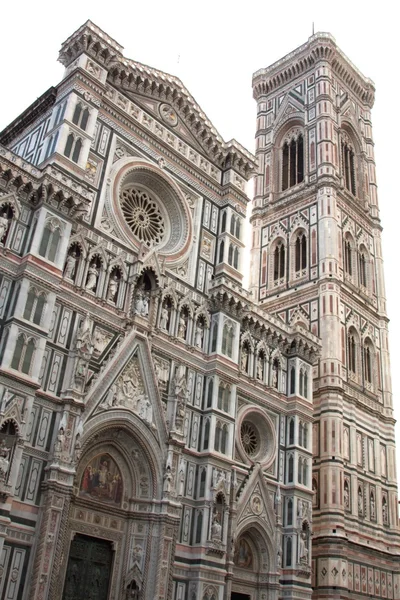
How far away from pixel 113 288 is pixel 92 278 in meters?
0.91

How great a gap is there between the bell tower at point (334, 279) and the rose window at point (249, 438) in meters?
1.74

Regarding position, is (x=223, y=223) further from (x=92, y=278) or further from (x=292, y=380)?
(x=92, y=278)

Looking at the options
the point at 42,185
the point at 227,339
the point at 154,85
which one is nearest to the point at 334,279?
the point at 227,339

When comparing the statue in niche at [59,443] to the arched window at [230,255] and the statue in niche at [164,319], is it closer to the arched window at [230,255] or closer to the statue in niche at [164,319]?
the statue in niche at [164,319]

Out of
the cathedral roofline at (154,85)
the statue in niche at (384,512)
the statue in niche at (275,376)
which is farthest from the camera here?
the statue in niche at (384,512)

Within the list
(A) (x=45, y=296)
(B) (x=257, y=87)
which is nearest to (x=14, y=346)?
(A) (x=45, y=296)

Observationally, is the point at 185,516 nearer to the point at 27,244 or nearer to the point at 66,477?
the point at 66,477

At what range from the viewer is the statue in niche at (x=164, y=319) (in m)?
23.4

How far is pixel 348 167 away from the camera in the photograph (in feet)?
134

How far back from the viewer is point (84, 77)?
24.3 meters

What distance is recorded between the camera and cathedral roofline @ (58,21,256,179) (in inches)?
986

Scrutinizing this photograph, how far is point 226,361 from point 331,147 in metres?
19.0

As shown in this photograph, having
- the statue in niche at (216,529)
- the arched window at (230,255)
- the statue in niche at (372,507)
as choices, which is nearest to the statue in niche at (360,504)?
the statue in niche at (372,507)

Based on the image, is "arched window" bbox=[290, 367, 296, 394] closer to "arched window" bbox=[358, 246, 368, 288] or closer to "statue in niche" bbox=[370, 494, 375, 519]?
"statue in niche" bbox=[370, 494, 375, 519]
